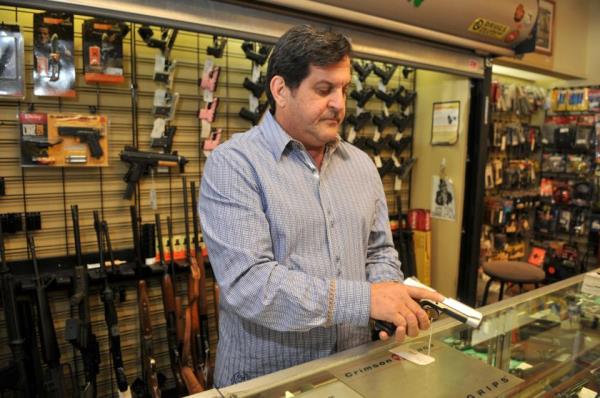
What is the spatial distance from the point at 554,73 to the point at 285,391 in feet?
13.9

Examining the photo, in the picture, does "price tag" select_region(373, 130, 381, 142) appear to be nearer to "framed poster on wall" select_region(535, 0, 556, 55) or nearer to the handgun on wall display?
"framed poster on wall" select_region(535, 0, 556, 55)

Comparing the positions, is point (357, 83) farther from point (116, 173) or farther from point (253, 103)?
point (116, 173)

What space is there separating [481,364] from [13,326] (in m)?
1.81

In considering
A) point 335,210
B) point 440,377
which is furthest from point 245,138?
point 440,377

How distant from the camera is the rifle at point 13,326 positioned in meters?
1.81

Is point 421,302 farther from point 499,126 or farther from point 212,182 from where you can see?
point 499,126

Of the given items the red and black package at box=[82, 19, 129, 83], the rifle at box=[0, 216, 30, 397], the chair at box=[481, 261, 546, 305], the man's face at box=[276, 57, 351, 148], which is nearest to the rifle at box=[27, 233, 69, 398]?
the rifle at box=[0, 216, 30, 397]

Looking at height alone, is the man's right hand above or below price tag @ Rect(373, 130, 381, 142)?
below

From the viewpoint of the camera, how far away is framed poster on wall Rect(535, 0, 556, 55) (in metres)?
3.71

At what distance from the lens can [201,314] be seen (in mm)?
2342

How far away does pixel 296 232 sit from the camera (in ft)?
3.81

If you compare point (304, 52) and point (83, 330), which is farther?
point (83, 330)

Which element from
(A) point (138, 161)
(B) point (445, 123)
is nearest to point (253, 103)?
(A) point (138, 161)

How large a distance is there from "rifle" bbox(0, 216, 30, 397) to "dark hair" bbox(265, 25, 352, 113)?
4.93ft
